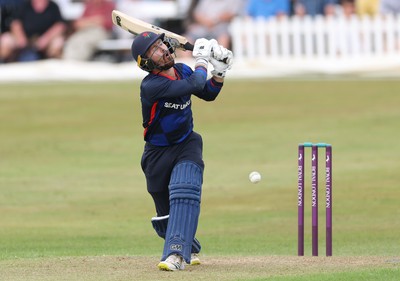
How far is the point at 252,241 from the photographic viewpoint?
43.1 feet

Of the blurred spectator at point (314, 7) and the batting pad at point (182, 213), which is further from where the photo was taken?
the blurred spectator at point (314, 7)

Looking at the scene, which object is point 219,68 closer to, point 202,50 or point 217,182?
point 202,50

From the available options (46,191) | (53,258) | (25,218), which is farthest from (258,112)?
(53,258)

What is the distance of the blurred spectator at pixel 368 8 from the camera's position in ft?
99.3

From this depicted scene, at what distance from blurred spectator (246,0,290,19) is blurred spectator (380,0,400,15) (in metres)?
2.43

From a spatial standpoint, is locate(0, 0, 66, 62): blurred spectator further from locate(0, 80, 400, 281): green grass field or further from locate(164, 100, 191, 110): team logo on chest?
locate(164, 100, 191, 110): team logo on chest

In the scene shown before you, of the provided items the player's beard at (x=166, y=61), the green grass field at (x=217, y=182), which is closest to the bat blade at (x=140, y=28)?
the player's beard at (x=166, y=61)

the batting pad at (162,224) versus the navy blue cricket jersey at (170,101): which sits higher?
the navy blue cricket jersey at (170,101)

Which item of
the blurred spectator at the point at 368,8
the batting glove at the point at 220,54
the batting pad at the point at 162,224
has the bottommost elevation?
the batting pad at the point at 162,224

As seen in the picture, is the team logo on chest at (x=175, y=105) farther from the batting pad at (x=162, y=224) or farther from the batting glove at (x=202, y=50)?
the batting pad at (x=162, y=224)

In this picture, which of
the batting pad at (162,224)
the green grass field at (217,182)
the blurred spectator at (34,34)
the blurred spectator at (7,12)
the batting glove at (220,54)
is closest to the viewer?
the batting glove at (220,54)

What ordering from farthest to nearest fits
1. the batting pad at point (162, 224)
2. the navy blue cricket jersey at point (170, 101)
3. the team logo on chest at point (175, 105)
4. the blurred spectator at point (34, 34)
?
the blurred spectator at point (34, 34) < the batting pad at point (162, 224) < the team logo on chest at point (175, 105) < the navy blue cricket jersey at point (170, 101)

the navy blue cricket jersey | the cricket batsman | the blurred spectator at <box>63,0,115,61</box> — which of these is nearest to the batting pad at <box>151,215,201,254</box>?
the cricket batsman

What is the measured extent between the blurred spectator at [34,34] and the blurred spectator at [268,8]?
5097 millimetres
